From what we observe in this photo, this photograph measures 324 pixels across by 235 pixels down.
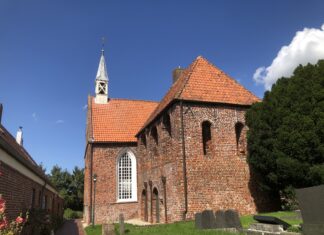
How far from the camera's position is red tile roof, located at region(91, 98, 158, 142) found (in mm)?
29047

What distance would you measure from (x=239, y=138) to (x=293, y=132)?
516 cm

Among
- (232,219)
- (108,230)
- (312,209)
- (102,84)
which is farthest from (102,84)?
(312,209)

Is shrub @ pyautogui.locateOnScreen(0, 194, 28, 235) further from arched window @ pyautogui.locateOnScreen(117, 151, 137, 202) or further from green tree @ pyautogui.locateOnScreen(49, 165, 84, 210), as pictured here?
green tree @ pyautogui.locateOnScreen(49, 165, 84, 210)

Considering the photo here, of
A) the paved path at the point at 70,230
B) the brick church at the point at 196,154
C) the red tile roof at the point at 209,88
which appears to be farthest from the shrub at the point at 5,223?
the paved path at the point at 70,230

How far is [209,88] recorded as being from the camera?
20.0 m

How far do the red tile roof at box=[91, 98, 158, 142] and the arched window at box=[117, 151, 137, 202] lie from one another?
5.57 ft

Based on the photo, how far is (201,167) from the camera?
1788 cm

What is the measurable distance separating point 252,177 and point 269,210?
202cm

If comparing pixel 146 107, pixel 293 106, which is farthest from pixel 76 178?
pixel 293 106

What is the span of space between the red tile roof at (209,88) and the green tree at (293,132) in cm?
327

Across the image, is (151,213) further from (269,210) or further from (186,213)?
(269,210)

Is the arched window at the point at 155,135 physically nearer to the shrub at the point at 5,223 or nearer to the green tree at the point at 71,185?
the shrub at the point at 5,223

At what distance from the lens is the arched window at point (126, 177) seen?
92.4ft

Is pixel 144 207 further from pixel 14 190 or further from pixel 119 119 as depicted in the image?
pixel 14 190
